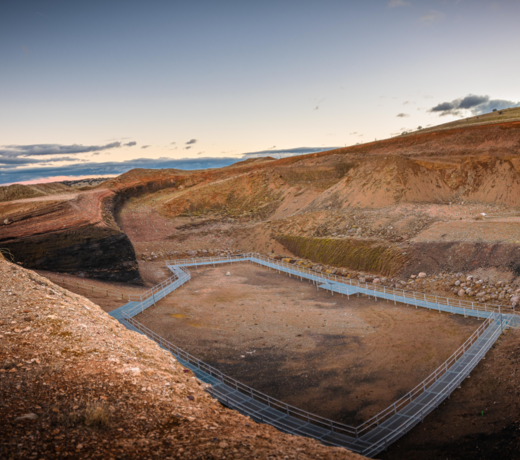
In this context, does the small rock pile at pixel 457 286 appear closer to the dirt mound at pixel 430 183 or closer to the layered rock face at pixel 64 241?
the dirt mound at pixel 430 183

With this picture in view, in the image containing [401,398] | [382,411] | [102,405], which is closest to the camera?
[102,405]

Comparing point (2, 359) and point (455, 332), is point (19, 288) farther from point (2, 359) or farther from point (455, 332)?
point (455, 332)

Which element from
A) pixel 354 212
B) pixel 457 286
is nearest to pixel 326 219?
pixel 354 212

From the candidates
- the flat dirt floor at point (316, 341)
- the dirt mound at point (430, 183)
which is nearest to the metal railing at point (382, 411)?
the flat dirt floor at point (316, 341)

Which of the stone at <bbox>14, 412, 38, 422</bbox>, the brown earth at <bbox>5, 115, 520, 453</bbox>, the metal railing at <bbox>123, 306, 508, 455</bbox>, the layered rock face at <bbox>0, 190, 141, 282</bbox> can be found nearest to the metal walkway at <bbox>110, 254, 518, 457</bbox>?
the metal railing at <bbox>123, 306, 508, 455</bbox>

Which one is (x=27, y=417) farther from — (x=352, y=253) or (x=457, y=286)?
(x=352, y=253)

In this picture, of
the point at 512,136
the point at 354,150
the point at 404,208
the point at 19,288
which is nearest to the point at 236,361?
the point at 19,288
